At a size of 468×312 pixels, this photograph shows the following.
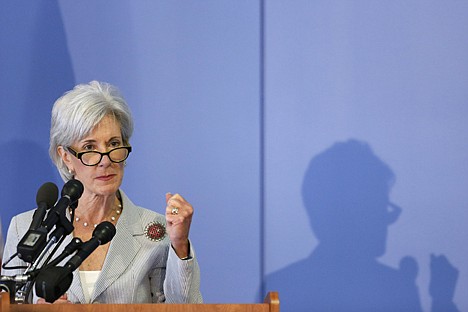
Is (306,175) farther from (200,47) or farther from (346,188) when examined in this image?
(200,47)

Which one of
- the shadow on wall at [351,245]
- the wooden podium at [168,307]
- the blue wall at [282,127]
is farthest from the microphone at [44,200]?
the shadow on wall at [351,245]

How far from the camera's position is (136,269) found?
9.87 ft

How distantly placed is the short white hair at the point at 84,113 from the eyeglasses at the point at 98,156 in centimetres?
6

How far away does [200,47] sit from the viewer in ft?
14.2

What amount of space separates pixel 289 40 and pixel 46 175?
1296 mm

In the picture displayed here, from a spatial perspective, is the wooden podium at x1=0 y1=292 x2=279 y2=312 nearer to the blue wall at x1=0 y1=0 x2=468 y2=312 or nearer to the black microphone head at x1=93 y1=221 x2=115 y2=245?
the black microphone head at x1=93 y1=221 x2=115 y2=245

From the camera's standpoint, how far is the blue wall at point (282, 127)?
14.2ft

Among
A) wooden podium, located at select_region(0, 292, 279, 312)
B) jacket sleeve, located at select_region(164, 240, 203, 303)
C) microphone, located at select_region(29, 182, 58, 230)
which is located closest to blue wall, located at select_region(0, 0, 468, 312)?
jacket sleeve, located at select_region(164, 240, 203, 303)

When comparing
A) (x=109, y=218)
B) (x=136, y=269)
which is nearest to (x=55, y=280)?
(x=136, y=269)

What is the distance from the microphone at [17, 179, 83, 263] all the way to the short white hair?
0.86m

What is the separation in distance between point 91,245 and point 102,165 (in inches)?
38.0

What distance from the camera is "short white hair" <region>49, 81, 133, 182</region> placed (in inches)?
119

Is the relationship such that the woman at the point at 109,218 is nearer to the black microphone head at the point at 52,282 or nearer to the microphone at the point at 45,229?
the microphone at the point at 45,229

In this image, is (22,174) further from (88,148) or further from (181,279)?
(181,279)
